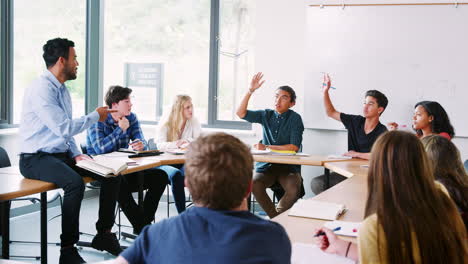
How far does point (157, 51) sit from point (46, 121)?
281 cm

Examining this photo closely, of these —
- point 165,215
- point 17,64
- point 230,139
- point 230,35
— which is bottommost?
point 165,215

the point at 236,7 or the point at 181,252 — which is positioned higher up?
the point at 236,7

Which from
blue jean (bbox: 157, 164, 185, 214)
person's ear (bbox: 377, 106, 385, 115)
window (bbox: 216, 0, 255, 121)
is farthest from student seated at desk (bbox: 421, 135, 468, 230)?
window (bbox: 216, 0, 255, 121)

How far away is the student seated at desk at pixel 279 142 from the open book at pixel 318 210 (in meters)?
1.94

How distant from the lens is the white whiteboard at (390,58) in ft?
15.0

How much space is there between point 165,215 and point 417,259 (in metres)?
3.91

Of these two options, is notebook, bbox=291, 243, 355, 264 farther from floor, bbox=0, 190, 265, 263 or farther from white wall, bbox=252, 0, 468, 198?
white wall, bbox=252, 0, 468, 198

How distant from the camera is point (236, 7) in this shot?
5590 millimetres

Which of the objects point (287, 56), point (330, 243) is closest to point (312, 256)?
point (330, 243)

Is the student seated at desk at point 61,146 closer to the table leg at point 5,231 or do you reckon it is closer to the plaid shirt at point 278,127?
the table leg at point 5,231

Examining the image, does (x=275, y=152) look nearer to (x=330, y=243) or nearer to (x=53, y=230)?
(x=53, y=230)

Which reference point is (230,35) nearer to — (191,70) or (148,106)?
(191,70)

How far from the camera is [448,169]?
1.87 meters

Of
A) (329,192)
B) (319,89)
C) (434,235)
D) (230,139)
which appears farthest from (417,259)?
(319,89)
